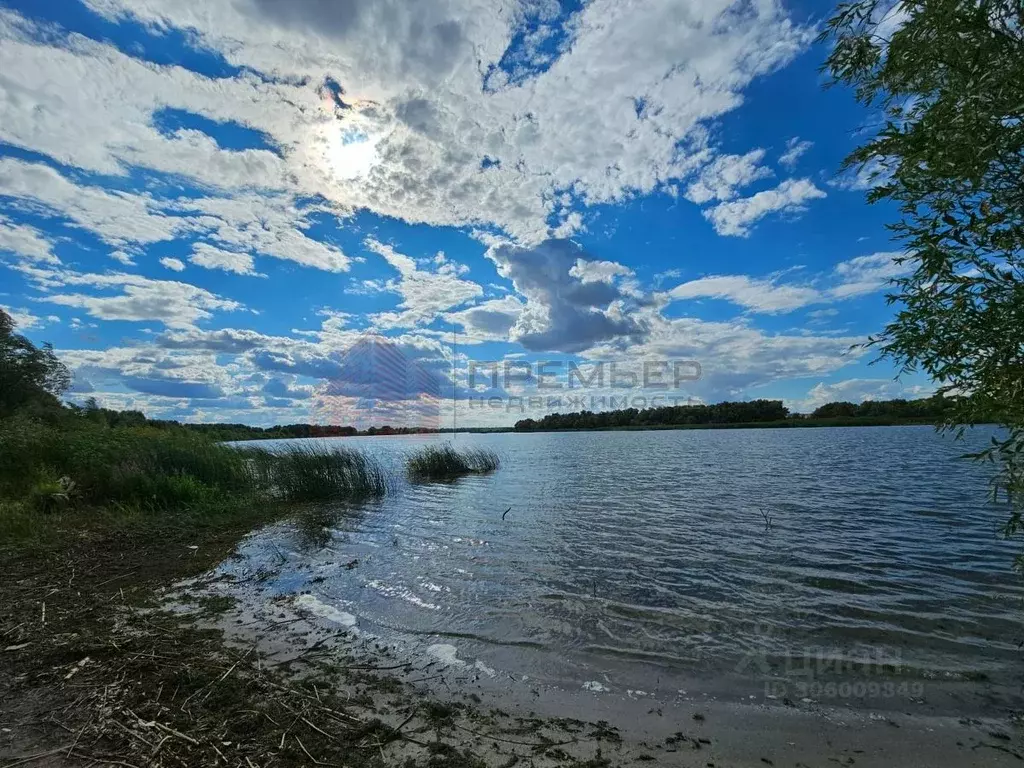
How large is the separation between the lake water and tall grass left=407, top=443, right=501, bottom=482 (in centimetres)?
1088

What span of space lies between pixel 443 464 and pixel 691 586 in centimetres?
2277

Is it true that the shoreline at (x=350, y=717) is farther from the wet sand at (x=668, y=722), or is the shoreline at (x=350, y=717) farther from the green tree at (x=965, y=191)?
the green tree at (x=965, y=191)

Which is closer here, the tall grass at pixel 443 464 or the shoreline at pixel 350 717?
the shoreline at pixel 350 717

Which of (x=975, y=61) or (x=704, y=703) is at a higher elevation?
(x=975, y=61)

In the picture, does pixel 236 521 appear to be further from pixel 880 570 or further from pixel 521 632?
pixel 880 570

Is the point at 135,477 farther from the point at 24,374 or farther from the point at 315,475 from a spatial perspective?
the point at 24,374

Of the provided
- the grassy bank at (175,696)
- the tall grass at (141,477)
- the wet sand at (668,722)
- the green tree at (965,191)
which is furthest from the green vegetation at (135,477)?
the green tree at (965,191)

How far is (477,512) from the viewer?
16.4 metres

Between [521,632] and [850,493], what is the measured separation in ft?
51.9

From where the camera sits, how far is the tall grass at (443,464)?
28.5m

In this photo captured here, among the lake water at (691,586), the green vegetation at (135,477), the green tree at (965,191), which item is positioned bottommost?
the lake water at (691,586)

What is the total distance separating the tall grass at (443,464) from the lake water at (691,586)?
35.7ft

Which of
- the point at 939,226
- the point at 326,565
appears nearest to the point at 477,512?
the point at 326,565

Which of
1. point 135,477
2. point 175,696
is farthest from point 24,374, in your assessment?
point 175,696
